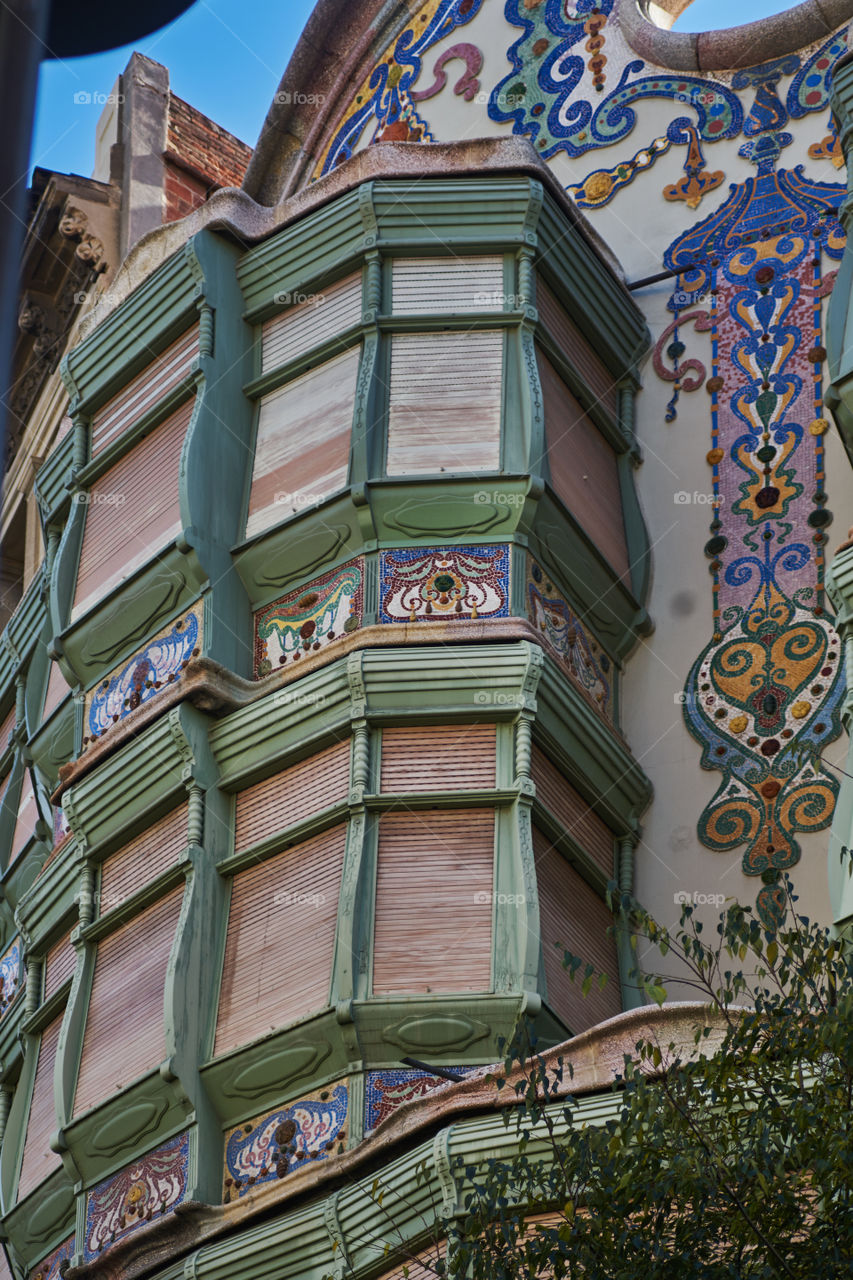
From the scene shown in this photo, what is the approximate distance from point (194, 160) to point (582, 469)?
7765 millimetres

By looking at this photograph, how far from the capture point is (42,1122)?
46.9 ft

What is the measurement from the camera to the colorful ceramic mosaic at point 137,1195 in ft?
40.9

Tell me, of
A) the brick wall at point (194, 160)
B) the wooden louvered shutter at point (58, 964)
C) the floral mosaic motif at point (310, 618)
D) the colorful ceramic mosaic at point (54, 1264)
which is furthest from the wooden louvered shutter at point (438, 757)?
the brick wall at point (194, 160)

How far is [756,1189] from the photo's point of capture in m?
8.00

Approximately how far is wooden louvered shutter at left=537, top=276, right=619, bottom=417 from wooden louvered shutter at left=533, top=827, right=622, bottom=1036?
369cm

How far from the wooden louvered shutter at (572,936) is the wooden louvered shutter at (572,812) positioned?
228mm

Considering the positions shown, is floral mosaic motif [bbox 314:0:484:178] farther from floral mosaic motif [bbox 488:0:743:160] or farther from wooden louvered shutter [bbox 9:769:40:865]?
wooden louvered shutter [bbox 9:769:40:865]

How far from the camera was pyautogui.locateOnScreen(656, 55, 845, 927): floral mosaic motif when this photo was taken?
44.6 feet

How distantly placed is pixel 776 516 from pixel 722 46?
3.97 meters

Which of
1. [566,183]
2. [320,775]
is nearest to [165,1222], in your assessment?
[320,775]

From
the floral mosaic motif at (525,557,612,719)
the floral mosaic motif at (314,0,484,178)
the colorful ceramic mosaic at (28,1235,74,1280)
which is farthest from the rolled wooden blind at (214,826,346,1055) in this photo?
the floral mosaic motif at (314,0,484,178)

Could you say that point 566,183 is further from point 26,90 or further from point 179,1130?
point 26,90

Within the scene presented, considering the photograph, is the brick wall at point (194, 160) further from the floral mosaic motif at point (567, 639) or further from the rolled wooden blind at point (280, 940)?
the rolled wooden blind at point (280, 940)

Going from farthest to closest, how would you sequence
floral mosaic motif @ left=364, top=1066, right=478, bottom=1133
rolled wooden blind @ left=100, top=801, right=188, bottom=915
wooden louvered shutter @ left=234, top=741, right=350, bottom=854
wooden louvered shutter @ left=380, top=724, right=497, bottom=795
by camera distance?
rolled wooden blind @ left=100, top=801, right=188, bottom=915 < wooden louvered shutter @ left=234, top=741, right=350, bottom=854 < wooden louvered shutter @ left=380, top=724, right=497, bottom=795 < floral mosaic motif @ left=364, top=1066, right=478, bottom=1133
